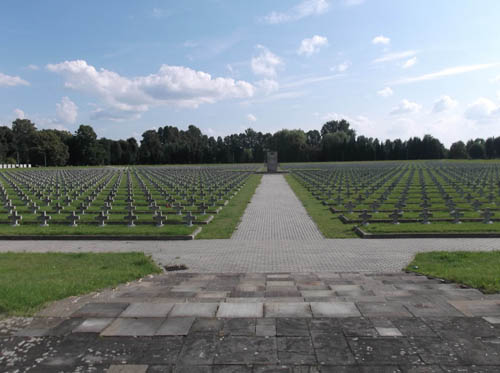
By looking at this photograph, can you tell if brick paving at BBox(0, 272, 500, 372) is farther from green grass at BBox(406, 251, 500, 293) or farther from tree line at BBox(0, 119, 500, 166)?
tree line at BBox(0, 119, 500, 166)

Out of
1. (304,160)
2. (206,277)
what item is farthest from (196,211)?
(304,160)

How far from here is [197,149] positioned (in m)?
112

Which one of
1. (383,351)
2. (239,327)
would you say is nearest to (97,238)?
(239,327)

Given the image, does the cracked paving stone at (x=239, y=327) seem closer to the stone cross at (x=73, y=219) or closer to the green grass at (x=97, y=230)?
the green grass at (x=97, y=230)

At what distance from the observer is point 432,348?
4160mm

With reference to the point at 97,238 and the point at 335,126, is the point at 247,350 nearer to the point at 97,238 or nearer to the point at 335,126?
the point at 97,238

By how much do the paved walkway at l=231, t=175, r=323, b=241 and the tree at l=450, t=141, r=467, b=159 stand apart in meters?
100

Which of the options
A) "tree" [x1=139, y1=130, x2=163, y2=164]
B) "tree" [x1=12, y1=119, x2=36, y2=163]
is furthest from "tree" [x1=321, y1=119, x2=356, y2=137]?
"tree" [x1=12, y1=119, x2=36, y2=163]

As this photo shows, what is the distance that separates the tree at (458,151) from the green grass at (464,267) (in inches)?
4376

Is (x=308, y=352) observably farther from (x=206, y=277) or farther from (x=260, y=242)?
(x=260, y=242)

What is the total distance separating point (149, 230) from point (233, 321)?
10.1 m

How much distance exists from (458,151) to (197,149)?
226ft

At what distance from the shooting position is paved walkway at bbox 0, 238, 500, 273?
9.62 meters

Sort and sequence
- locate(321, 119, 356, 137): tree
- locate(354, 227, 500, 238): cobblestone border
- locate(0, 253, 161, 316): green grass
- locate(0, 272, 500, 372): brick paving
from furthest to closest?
locate(321, 119, 356, 137): tree < locate(354, 227, 500, 238): cobblestone border < locate(0, 253, 161, 316): green grass < locate(0, 272, 500, 372): brick paving
